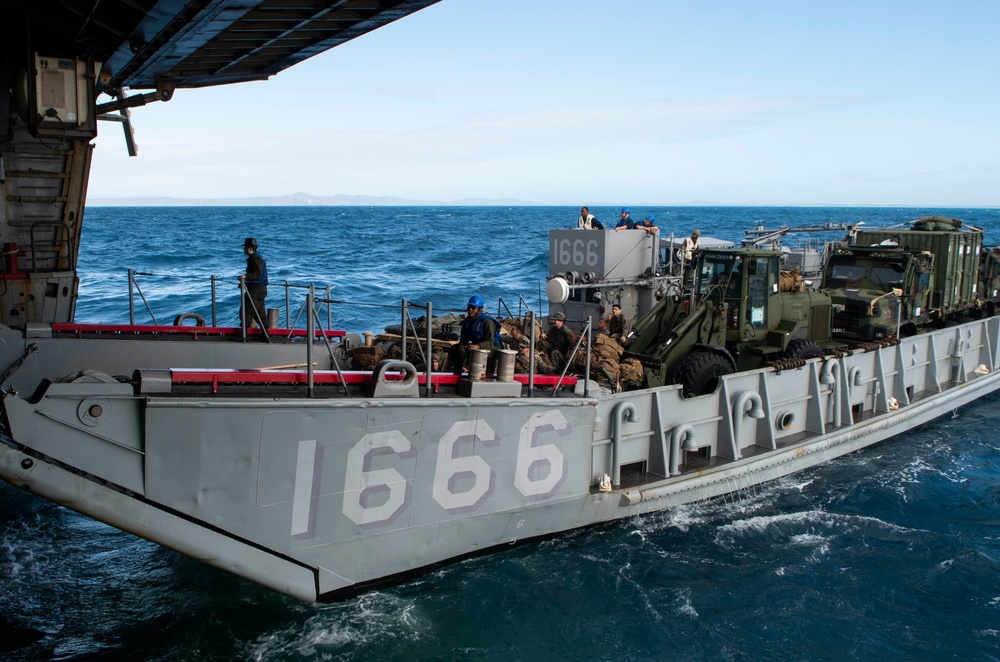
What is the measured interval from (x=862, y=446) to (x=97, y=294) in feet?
85.3

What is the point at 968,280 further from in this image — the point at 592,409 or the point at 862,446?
the point at 592,409

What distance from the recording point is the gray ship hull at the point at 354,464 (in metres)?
6.78

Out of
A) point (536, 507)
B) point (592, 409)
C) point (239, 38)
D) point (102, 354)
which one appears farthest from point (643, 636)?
point (239, 38)

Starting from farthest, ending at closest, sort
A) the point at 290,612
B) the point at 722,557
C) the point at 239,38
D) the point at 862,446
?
the point at 862,446, the point at 239,38, the point at 722,557, the point at 290,612

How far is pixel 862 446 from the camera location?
1378 cm

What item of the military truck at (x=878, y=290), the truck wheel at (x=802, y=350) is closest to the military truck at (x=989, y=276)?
the military truck at (x=878, y=290)

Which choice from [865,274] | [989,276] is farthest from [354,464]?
[989,276]

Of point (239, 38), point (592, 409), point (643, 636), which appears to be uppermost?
point (239, 38)

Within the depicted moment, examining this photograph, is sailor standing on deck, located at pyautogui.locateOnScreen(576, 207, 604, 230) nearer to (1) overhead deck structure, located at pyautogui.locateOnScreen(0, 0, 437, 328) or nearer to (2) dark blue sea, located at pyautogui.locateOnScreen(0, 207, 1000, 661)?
(1) overhead deck structure, located at pyautogui.locateOnScreen(0, 0, 437, 328)

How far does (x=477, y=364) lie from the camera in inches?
Result: 330

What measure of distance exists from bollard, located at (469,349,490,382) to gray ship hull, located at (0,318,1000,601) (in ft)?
1.02

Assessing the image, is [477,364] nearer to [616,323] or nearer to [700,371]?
[700,371]

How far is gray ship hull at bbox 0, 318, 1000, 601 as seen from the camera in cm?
678

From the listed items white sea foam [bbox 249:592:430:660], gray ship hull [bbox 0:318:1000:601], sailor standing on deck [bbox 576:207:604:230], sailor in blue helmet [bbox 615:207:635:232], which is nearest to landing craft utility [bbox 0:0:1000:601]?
gray ship hull [bbox 0:318:1000:601]
